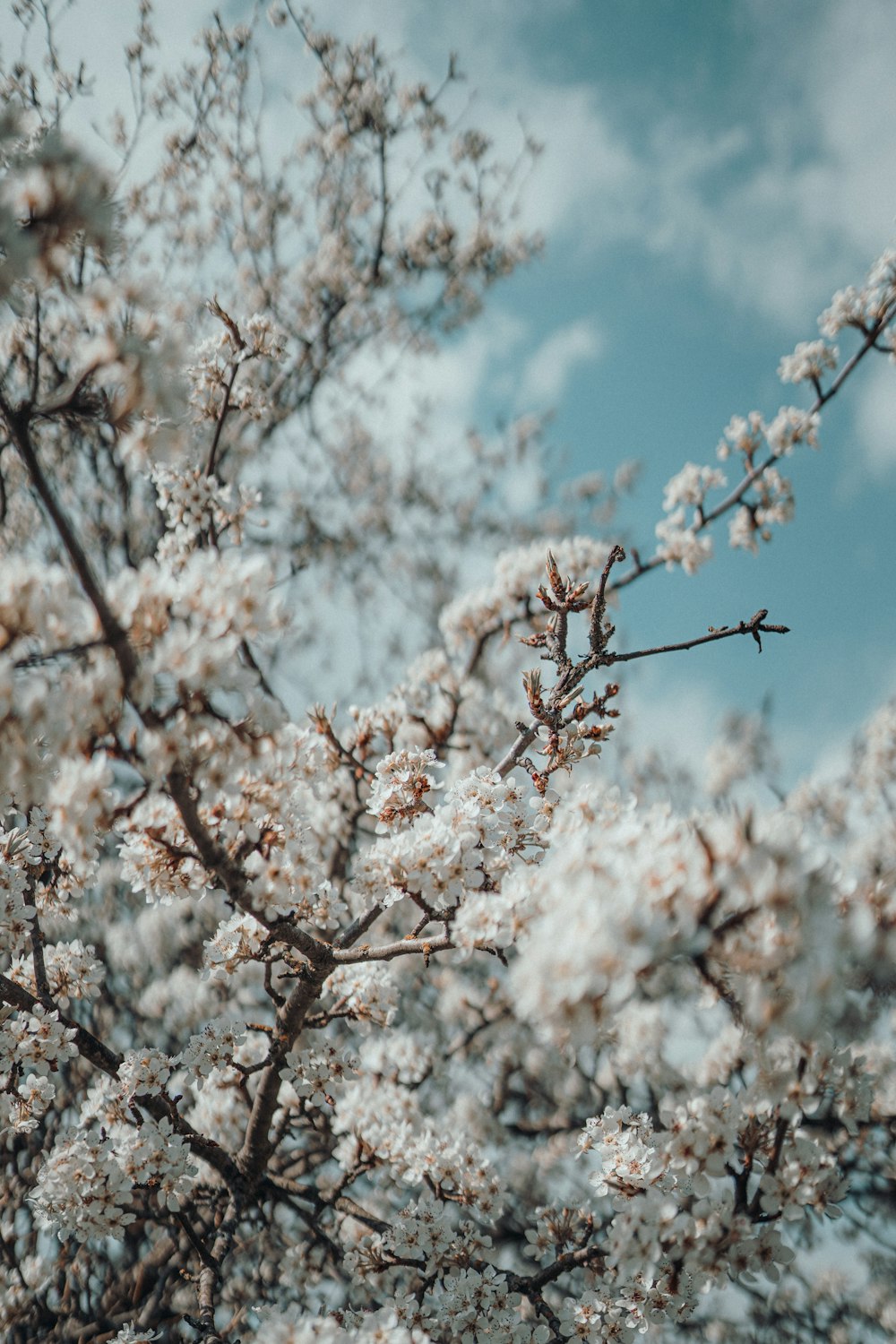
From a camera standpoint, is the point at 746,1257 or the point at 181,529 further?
the point at 181,529

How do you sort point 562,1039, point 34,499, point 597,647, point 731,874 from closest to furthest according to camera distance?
point 731,874, point 562,1039, point 597,647, point 34,499

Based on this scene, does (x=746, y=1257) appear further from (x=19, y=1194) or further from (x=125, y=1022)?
(x=125, y=1022)

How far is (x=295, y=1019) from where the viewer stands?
10.2 ft

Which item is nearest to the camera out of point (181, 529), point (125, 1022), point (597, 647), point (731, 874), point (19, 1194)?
point (731, 874)

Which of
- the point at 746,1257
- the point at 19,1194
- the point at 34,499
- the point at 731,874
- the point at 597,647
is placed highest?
the point at 34,499

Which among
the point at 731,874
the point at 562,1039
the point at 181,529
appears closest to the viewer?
the point at 731,874

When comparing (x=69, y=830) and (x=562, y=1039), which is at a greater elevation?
(x=69, y=830)

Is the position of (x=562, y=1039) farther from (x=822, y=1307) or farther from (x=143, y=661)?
(x=822, y=1307)

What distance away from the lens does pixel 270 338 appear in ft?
12.2

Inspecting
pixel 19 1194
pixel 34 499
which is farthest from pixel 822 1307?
pixel 34 499

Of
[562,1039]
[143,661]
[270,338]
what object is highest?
[270,338]

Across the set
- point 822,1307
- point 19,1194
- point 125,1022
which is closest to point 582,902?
point 19,1194

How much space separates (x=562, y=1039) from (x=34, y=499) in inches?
321

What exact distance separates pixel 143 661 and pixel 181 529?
180cm
